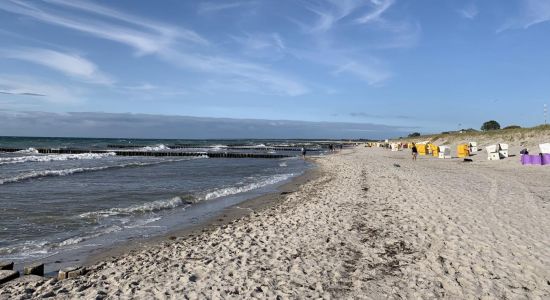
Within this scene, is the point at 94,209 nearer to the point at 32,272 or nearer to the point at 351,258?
the point at 32,272

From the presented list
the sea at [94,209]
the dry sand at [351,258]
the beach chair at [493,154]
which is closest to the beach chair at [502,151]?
the beach chair at [493,154]

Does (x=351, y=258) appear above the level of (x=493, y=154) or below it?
below

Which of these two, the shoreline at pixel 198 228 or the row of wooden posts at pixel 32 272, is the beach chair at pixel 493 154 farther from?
the row of wooden posts at pixel 32 272

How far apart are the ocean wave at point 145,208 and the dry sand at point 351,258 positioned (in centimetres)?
361

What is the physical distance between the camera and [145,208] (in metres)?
13.3

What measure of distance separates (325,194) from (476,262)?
8835 millimetres

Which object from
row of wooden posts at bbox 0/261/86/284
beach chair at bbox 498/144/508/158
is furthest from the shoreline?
beach chair at bbox 498/144/508/158

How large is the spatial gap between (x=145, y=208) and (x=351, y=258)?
8.22 metres

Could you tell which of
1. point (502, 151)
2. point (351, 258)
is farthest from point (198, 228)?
point (502, 151)

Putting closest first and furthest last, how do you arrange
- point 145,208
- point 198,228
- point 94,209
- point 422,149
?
point 198,228
point 94,209
point 145,208
point 422,149

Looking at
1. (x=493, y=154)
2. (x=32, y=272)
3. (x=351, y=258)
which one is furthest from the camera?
(x=493, y=154)

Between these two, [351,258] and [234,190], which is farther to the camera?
[234,190]

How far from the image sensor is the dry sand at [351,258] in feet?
18.7

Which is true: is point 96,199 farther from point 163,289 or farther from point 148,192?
point 163,289
